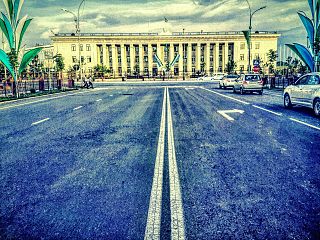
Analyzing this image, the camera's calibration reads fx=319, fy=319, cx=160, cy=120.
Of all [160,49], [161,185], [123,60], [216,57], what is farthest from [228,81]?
[123,60]

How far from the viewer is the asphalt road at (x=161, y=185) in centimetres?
345

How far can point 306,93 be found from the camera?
1336cm

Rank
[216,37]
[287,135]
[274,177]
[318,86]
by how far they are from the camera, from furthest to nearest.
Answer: [216,37]
[318,86]
[287,135]
[274,177]

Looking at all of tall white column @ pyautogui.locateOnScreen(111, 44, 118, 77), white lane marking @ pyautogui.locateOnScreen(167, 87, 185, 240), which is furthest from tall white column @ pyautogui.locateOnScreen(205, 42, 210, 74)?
white lane marking @ pyautogui.locateOnScreen(167, 87, 185, 240)

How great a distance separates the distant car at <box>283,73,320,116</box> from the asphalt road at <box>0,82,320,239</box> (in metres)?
3.95

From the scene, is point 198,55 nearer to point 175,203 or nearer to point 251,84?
point 251,84

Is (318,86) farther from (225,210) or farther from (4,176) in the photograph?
(4,176)

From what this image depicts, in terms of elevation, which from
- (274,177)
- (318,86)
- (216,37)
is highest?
(216,37)

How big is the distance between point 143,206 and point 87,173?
184cm

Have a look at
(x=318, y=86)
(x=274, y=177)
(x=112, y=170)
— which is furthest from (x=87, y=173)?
(x=318, y=86)

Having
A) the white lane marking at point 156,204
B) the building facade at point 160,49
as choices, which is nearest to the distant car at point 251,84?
the white lane marking at point 156,204

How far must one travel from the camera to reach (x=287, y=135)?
8.70 m

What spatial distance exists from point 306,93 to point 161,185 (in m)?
10.8

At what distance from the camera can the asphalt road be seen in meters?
3.45
